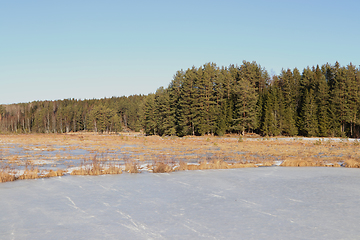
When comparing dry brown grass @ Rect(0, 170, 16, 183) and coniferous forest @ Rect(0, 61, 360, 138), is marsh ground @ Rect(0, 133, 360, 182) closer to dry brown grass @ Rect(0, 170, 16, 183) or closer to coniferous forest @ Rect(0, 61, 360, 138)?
dry brown grass @ Rect(0, 170, 16, 183)

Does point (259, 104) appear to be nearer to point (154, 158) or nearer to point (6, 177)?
point (154, 158)

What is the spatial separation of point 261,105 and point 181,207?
191 ft

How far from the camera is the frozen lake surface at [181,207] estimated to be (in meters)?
6.46

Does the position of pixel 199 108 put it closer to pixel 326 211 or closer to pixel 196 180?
pixel 196 180

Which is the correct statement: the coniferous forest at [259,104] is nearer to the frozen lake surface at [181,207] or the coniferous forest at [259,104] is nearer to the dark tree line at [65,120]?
the frozen lake surface at [181,207]

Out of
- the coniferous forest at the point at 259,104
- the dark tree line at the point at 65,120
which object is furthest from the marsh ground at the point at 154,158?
the dark tree line at the point at 65,120

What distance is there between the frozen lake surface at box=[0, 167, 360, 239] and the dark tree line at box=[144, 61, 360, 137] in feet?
158

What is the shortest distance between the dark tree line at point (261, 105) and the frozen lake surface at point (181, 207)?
158 feet

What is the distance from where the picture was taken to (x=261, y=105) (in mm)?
63844

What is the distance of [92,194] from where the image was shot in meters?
10.3

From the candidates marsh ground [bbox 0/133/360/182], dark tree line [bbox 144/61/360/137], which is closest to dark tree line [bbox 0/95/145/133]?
dark tree line [bbox 144/61/360/137]

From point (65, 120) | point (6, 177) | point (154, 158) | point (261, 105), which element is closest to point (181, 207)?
point (6, 177)

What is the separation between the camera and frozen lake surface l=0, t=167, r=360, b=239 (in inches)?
254

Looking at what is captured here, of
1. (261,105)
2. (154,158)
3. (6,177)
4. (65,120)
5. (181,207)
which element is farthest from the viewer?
(65,120)
